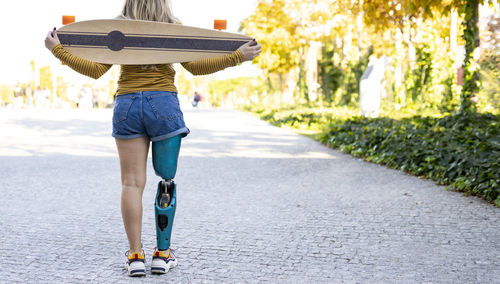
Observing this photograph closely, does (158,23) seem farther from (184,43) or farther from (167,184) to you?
(167,184)

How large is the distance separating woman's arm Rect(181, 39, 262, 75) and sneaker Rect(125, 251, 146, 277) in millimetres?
1114

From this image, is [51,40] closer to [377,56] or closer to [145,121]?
[145,121]

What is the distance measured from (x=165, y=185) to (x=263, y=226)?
1394 mm

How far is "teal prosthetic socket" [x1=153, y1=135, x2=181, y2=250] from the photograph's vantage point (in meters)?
3.39

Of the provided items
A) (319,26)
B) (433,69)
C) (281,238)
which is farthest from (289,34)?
(281,238)

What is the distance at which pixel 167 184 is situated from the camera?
3471mm

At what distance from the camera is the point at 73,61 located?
3.33 meters

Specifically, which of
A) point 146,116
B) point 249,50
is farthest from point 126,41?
point 249,50

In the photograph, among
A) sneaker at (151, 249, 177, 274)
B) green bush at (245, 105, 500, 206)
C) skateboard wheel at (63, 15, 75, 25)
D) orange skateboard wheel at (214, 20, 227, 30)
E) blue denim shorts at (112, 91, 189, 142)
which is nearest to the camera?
blue denim shorts at (112, 91, 189, 142)

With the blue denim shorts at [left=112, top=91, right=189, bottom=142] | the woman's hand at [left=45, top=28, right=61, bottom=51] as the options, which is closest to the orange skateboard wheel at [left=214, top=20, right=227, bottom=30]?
the blue denim shorts at [left=112, top=91, right=189, bottom=142]

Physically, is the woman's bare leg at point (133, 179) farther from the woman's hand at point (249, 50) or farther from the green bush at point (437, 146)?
the green bush at point (437, 146)

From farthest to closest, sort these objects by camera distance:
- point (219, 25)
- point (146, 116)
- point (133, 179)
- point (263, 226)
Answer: point (263, 226) < point (219, 25) < point (133, 179) < point (146, 116)

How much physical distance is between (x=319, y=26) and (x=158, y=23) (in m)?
24.1

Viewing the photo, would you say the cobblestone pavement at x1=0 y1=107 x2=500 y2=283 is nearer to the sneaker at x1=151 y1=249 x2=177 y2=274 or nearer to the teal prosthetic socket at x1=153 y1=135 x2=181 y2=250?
the sneaker at x1=151 y1=249 x2=177 y2=274
